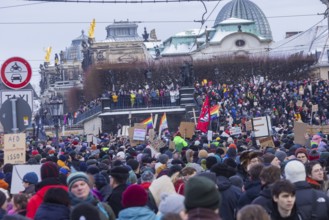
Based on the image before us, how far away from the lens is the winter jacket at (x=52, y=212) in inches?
381

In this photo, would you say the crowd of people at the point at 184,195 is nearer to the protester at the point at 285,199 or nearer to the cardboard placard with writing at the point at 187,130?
the protester at the point at 285,199

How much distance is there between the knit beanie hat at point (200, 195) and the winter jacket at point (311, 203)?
2.26 metres

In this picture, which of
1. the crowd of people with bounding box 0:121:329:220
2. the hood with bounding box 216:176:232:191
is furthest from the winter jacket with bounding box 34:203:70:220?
the hood with bounding box 216:176:232:191

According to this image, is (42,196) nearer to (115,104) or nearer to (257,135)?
(257,135)

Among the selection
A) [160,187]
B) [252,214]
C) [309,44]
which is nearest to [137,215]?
[160,187]

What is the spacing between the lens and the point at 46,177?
11609 millimetres

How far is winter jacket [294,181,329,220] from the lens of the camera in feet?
33.2

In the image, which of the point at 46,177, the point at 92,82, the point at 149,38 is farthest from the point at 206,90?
the point at 149,38

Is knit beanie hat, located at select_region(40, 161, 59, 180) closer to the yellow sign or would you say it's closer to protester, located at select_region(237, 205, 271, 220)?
the yellow sign

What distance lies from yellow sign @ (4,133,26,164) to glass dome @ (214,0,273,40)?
131631 millimetres

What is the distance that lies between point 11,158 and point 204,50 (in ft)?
316

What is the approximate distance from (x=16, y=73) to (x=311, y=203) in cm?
513

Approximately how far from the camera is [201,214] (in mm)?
7523

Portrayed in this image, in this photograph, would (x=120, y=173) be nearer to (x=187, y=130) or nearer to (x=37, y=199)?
(x=37, y=199)
